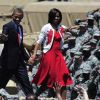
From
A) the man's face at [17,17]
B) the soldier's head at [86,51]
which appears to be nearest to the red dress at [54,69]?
the man's face at [17,17]

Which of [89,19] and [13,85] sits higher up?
[89,19]

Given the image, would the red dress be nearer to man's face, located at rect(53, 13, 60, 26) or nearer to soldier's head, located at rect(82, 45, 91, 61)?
man's face, located at rect(53, 13, 60, 26)

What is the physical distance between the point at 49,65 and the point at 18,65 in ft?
1.48

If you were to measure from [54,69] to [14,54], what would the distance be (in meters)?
0.59

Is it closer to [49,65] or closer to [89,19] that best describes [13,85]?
[89,19]

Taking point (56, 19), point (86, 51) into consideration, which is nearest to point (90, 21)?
point (86, 51)

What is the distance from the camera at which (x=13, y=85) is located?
1430 centimetres

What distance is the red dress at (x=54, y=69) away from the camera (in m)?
11.4

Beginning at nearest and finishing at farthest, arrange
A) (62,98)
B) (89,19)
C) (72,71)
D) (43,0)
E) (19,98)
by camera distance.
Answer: (62,98) < (19,98) < (72,71) < (89,19) < (43,0)

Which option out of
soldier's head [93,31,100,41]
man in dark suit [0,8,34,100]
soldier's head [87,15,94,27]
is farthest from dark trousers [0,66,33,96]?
soldier's head [87,15,94,27]

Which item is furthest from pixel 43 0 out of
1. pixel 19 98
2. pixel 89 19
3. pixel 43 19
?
pixel 19 98

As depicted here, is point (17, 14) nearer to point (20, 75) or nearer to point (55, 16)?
point (55, 16)

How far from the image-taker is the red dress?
11.4 metres

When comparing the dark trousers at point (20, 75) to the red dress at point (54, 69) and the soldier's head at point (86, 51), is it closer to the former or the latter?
the red dress at point (54, 69)
